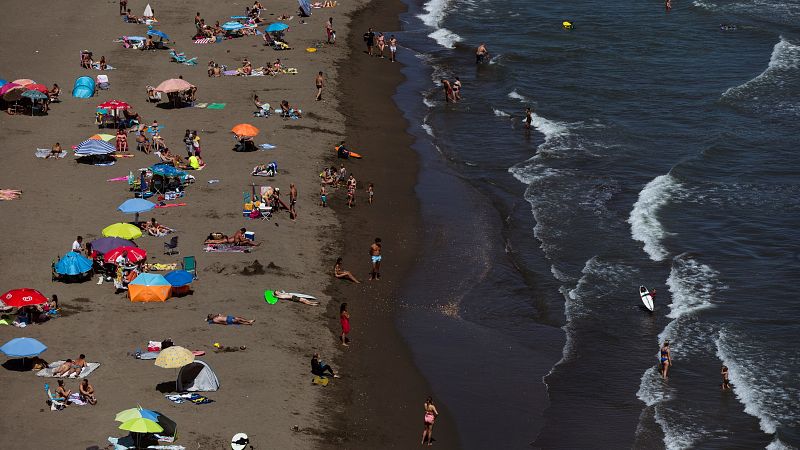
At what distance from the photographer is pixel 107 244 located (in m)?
32.8

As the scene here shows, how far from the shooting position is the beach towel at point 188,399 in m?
26.1

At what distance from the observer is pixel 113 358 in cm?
2772

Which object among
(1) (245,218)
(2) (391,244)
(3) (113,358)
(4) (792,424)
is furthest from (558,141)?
(3) (113,358)

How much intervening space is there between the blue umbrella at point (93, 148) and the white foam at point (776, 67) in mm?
32258

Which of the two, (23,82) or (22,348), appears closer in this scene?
(22,348)

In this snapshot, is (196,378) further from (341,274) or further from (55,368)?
(341,274)

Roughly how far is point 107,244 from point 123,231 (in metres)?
1.46

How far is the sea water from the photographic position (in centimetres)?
2923

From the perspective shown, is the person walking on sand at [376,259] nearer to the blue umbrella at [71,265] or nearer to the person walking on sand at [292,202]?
the person walking on sand at [292,202]

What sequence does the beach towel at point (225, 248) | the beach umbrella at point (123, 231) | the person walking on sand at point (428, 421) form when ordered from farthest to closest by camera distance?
the beach towel at point (225, 248) → the beach umbrella at point (123, 231) → the person walking on sand at point (428, 421)

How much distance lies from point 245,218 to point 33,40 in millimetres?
27978

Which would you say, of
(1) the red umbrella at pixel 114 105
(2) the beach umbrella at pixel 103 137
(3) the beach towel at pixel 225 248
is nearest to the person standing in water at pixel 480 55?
(1) the red umbrella at pixel 114 105

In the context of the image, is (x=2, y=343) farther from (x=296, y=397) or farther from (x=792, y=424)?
(x=792, y=424)

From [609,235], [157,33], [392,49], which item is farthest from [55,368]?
[392,49]
